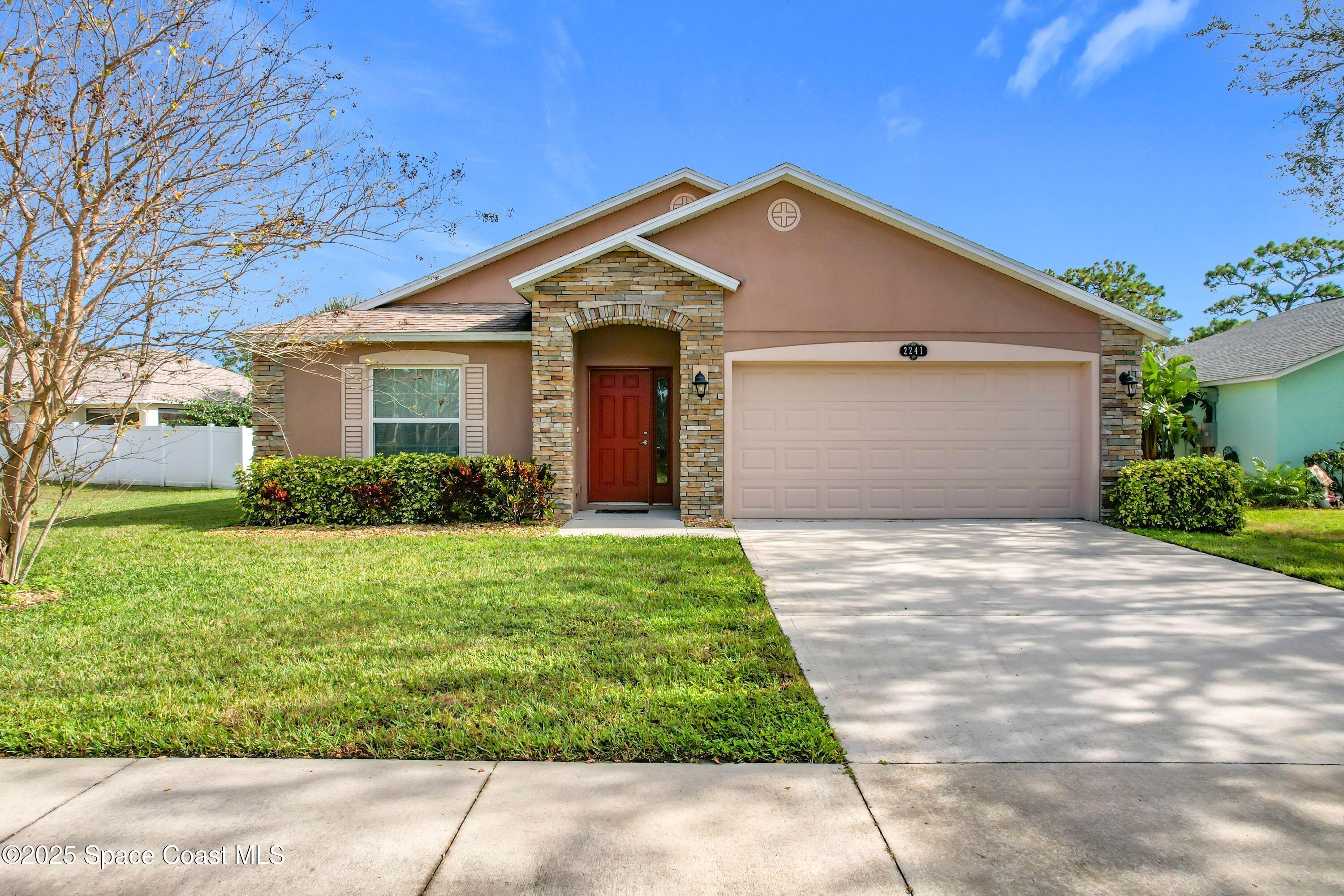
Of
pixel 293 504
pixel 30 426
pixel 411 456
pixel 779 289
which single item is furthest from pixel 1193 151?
Answer: pixel 30 426

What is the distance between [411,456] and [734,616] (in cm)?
703

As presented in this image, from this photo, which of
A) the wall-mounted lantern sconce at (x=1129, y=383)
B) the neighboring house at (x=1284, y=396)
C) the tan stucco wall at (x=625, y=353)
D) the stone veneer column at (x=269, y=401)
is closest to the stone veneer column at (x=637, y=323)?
the tan stucco wall at (x=625, y=353)

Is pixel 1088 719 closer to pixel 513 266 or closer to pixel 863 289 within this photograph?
pixel 863 289

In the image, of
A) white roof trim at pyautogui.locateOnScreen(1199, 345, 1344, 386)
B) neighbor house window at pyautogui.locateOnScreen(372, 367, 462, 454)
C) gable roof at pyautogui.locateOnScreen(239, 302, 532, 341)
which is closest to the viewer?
gable roof at pyautogui.locateOnScreen(239, 302, 532, 341)

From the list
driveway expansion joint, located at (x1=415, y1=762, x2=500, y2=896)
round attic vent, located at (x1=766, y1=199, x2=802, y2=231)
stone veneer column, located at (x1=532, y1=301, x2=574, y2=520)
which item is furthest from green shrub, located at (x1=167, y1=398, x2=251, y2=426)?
driveway expansion joint, located at (x1=415, y1=762, x2=500, y2=896)

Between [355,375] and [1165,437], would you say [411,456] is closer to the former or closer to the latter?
[355,375]

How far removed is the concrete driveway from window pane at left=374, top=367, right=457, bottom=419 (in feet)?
22.6

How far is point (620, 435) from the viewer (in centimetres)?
1195

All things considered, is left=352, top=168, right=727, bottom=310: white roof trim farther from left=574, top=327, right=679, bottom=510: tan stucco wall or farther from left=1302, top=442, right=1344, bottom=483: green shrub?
left=1302, top=442, right=1344, bottom=483: green shrub

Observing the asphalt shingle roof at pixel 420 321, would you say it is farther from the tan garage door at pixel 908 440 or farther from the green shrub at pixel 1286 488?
the green shrub at pixel 1286 488

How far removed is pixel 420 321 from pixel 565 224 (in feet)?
11.8

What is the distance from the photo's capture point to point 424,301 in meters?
13.6

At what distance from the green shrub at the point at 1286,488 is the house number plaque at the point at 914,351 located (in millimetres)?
7667

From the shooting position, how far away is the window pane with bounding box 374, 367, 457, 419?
11664mm
